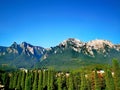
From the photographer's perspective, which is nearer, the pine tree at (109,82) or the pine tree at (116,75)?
the pine tree at (116,75)

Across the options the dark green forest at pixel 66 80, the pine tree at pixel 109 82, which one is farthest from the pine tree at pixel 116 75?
the pine tree at pixel 109 82

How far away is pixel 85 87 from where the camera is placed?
3295 inches

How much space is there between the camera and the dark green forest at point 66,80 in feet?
236

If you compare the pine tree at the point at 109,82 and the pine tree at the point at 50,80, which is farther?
the pine tree at the point at 50,80

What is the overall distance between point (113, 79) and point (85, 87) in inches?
581

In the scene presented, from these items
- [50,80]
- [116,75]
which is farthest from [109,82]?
[50,80]

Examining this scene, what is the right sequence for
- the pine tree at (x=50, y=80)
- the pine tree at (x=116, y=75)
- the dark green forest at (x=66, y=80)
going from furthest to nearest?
the pine tree at (x=50, y=80) < the dark green forest at (x=66, y=80) < the pine tree at (x=116, y=75)

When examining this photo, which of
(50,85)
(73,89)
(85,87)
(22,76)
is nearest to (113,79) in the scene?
(85,87)

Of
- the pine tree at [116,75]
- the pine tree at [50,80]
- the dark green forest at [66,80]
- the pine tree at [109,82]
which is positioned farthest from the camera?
the pine tree at [50,80]

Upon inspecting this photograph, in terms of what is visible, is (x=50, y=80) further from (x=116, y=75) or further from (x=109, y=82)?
(x=116, y=75)

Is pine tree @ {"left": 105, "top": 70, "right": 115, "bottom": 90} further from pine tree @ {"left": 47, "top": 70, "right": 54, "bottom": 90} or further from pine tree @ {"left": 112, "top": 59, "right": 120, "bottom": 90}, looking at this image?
pine tree @ {"left": 47, "top": 70, "right": 54, "bottom": 90}

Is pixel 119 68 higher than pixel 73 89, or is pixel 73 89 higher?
pixel 119 68

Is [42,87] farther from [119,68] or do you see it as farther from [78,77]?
[119,68]

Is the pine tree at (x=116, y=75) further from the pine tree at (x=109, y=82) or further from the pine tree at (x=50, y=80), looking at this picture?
the pine tree at (x=50, y=80)
